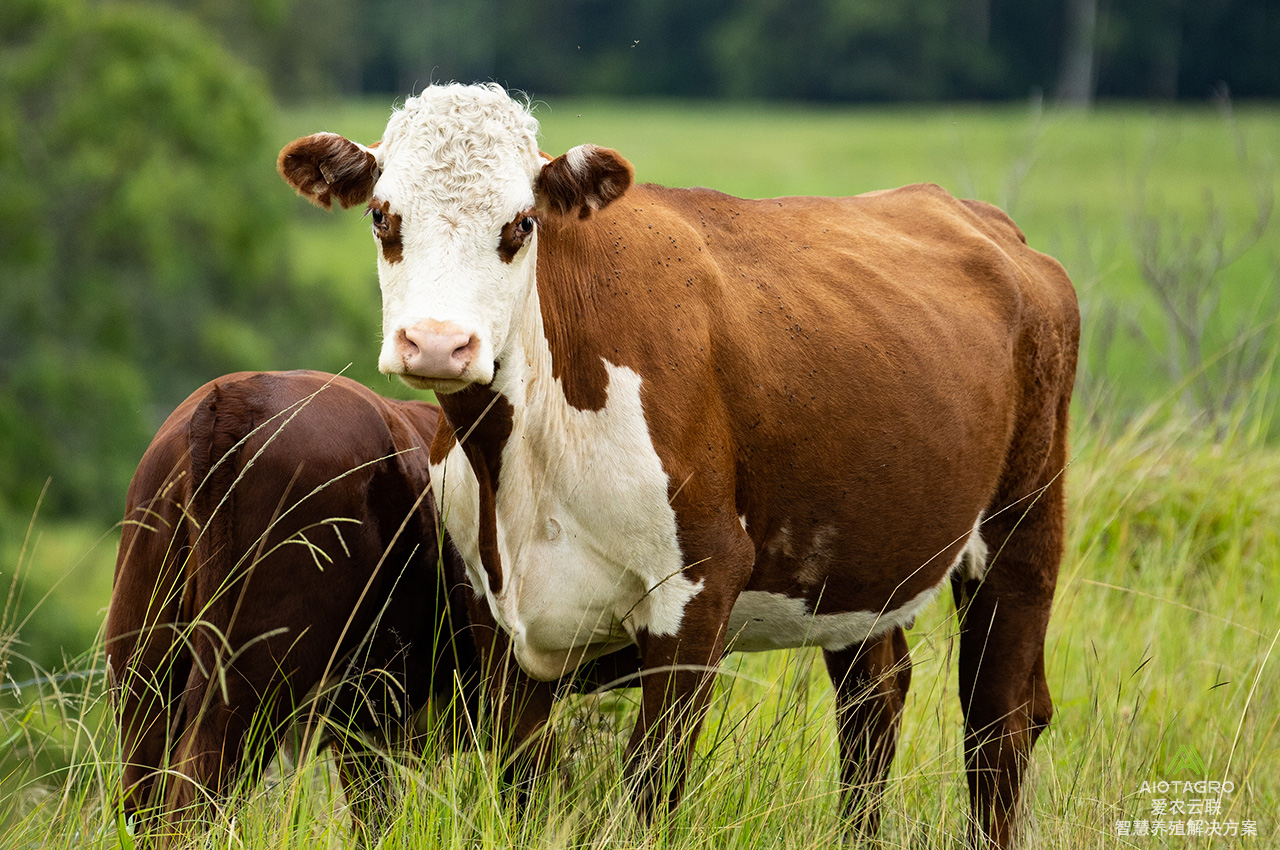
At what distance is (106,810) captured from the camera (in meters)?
2.88

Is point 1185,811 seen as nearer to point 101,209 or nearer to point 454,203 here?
point 454,203

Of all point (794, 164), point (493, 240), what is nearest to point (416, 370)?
point (493, 240)

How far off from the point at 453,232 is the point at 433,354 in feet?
1.17

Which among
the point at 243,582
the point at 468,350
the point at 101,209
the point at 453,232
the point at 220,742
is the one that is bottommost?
the point at 220,742

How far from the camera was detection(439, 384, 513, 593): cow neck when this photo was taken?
3.19 m

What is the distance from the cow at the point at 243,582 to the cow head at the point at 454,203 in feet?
1.60

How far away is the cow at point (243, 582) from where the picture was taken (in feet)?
10.4

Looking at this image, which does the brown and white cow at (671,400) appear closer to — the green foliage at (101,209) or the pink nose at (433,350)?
the pink nose at (433,350)

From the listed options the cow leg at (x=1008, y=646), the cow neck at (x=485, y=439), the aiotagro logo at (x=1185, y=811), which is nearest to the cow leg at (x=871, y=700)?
the cow leg at (x=1008, y=646)

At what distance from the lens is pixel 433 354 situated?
8.80 ft

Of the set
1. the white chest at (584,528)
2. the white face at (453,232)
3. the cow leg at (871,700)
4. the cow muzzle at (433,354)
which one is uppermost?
the white face at (453,232)

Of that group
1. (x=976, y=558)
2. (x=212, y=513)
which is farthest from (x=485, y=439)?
(x=976, y=558)

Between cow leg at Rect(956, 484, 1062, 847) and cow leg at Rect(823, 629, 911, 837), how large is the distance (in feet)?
0.85

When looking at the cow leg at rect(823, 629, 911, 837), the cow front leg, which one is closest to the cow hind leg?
the cow front leg
